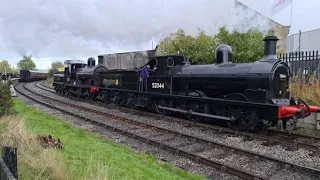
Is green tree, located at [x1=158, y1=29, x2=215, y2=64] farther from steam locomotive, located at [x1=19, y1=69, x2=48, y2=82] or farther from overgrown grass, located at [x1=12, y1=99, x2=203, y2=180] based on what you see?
steam locomotive, located at [x1=19, y1=69, x2=48, y2=82]

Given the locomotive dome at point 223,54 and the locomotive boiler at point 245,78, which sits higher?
the locomotive dome at point 223,54

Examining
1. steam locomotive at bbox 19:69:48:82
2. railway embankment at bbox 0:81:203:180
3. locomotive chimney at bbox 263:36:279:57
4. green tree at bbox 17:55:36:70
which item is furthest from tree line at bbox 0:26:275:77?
green tree at bbox 17:55:36:70

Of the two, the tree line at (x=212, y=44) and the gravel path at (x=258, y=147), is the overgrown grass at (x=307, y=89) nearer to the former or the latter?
the gravel path at (x=258, y=147)

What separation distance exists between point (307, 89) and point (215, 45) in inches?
451

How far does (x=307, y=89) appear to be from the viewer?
12.4 metres

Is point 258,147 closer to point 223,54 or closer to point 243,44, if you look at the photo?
point 223,54

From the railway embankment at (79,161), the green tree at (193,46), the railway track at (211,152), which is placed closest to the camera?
the railway embankment at (79,161)

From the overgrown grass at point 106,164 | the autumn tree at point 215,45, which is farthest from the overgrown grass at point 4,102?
the autumn tree at point 215,45

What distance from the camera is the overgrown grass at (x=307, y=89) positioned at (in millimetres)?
11867

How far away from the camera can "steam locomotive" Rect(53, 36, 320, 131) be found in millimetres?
9633

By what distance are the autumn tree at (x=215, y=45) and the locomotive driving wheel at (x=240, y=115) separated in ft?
34.3

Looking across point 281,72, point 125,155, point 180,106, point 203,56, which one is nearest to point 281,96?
point 281,72

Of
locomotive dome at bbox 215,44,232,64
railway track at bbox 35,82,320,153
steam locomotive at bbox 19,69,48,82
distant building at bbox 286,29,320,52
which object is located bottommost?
railway track at bbox 35,82,320,153

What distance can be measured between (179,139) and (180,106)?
3990 millimetres
